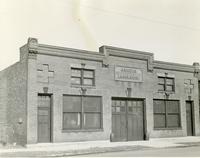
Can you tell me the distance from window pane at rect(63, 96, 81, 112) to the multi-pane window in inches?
328

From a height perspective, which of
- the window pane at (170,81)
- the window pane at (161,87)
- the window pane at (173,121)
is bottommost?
the window pane at (173,121)

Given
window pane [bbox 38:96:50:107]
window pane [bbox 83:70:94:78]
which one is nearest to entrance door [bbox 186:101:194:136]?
window pane [bbox 83:70:94:78]

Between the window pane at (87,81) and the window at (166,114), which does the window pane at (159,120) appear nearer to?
the window at (166,114)

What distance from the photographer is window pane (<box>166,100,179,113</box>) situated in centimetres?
3016

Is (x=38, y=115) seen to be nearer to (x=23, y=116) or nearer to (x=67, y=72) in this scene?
(x=23, y=116)

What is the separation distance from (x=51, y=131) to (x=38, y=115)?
1.45 m

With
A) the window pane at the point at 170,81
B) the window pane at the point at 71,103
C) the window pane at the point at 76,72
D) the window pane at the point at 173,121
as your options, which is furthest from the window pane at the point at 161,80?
the window pane at the point at 71,103

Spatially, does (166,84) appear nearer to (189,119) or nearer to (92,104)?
(189,119)

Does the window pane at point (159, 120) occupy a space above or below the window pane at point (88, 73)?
below

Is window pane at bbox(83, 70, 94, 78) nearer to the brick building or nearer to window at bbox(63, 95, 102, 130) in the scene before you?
the brick building

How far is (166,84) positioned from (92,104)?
805 centimetres

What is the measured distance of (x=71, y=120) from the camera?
2462 centimetres

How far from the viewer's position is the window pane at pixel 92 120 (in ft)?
83.1

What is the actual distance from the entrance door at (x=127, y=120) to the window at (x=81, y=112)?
5.19ft
